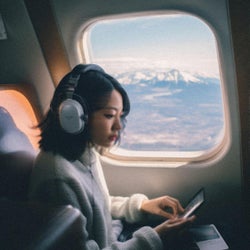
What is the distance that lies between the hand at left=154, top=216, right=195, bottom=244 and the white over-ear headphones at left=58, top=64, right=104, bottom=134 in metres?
0.53

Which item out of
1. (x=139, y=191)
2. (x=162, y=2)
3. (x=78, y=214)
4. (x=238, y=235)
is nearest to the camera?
(x=78, y=214)

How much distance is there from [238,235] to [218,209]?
17 centimetres

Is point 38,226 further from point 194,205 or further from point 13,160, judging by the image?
point 194,205

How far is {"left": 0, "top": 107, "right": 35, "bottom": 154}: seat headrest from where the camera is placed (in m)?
1.46

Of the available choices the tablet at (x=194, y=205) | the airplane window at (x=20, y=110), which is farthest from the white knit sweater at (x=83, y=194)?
the airplane window at (x=20, y=110)

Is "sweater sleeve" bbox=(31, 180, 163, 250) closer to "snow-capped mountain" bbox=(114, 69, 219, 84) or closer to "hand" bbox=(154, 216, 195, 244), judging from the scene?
"hand" bbox=(154, 216, 195, 244)

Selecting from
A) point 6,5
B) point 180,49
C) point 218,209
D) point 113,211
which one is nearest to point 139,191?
point 113,211

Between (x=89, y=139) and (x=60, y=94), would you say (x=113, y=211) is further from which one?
(x=60, y=94)

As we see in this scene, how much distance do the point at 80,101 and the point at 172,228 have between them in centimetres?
64

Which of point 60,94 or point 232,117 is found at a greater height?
point 60,94

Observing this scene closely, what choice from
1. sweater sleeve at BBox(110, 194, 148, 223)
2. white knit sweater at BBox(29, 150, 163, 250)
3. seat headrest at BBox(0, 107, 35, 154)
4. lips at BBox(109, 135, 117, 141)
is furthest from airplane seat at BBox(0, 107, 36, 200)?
sweater sleeve at BBox(110, 194, 148, 223)

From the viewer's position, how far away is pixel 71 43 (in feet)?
5.84

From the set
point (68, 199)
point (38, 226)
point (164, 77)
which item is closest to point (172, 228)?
point (68, 199)

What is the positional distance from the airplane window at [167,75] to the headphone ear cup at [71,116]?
585 mm
